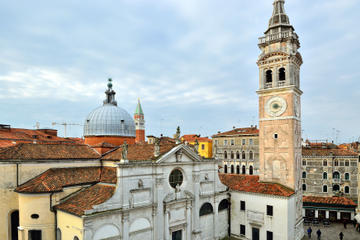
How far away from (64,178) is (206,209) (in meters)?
14.2

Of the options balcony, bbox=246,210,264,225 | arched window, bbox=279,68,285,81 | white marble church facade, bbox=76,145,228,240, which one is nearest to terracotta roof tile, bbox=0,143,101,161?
white marble church facade, bbox=76,145,228,240

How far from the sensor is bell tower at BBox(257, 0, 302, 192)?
→ 24203 mm

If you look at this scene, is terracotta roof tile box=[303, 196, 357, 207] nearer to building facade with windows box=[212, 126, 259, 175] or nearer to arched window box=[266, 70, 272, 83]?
building facade with windows box=[212, 126, 259, 175]

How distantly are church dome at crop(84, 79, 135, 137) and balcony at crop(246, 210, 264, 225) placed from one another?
17.3m

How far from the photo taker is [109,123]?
28688mm

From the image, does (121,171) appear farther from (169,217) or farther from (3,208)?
(3,208)

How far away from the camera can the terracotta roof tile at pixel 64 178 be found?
57.3ft

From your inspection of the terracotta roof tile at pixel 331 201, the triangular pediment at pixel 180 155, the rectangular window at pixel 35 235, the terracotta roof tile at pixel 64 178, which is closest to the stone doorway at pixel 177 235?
the triangular pediment at pixel 180 155

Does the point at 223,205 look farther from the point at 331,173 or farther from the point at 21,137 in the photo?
the point at 21,137

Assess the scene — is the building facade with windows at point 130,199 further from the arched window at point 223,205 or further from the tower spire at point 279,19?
the tower spire at point 279,19

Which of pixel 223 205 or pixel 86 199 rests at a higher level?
pixel 86 199

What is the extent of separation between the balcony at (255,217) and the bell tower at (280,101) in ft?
12.5

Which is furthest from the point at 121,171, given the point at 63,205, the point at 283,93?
the point at 283,93

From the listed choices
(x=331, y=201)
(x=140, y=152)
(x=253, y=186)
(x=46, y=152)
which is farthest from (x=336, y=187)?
(x=46, y=152)
